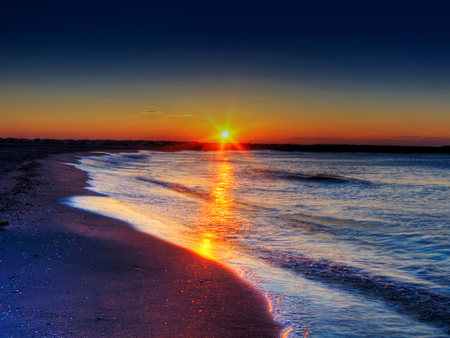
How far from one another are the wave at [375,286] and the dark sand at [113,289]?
1395 millimetres

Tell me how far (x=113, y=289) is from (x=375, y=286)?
3867 millimetres

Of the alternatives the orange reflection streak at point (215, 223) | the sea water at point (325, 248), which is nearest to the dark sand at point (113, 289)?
the sea water at point (325, 248)

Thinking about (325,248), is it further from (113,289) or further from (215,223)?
(113,289)

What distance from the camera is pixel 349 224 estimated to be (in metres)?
A: 9.40

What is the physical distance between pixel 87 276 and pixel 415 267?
5593mm

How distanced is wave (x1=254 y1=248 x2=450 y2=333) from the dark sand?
54.9 inches

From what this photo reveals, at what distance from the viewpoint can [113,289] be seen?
409cm

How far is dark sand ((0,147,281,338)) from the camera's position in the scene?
3250mm

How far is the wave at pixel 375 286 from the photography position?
13.6ft

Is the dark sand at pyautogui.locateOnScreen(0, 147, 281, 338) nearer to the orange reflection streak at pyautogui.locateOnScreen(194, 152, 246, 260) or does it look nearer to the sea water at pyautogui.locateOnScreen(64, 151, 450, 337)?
the sea water at pyautogui.locateOnScreen(64, 151, 450, 337)

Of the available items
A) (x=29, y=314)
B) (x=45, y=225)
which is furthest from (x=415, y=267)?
(x=45, y=225)

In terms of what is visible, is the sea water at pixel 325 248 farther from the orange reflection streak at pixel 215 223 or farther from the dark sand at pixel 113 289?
the dark sand at pixel 113 289

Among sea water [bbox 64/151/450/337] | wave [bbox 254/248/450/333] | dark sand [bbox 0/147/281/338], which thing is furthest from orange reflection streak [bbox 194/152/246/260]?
wave [bbox 254/248/450/333]

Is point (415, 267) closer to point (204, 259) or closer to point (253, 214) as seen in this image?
point (204, 259)
